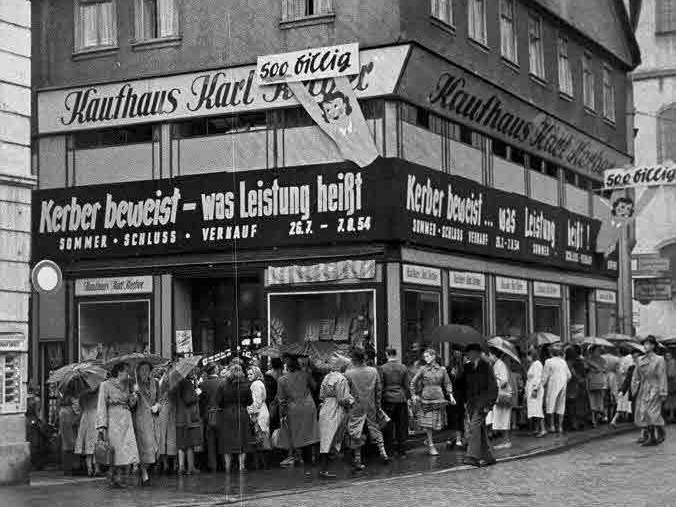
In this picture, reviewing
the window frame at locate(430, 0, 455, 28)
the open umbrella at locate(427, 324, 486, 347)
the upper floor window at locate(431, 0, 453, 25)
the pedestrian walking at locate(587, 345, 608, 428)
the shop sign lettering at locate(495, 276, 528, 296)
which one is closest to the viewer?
the open umbrella at locate(427, 324, 486, 347)

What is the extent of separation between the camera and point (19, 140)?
63.2ft

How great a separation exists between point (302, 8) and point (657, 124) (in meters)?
28.5

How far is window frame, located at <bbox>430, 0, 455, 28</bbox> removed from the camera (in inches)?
1065

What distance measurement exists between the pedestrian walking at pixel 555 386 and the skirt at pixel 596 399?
1.82 m

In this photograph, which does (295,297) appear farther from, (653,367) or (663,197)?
(663,197)

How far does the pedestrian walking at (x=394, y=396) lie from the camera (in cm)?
2197

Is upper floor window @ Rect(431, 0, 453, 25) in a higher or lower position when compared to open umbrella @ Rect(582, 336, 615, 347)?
higher

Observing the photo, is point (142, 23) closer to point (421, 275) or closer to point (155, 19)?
point (155, 19)

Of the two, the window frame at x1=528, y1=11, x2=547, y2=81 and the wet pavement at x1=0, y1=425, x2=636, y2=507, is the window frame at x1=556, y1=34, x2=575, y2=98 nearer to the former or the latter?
the window frame at x1=528, y1=11, x2=547, y2=81

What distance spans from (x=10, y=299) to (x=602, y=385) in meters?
14.0

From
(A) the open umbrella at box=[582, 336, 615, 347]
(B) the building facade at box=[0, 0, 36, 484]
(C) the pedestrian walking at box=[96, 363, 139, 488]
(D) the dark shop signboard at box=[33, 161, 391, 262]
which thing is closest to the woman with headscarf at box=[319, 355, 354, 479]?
(C) the pedestrian walking at box=[96, 363, 139, 488]

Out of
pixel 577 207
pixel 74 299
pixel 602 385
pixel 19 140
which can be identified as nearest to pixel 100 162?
pixel 74 299

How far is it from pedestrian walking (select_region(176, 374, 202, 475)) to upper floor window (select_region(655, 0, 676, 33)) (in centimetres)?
3673

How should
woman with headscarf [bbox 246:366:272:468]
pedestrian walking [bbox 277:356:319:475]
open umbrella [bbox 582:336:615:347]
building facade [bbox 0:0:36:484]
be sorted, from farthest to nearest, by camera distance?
open umbrella [bbox 582:336:615:347]
pedestrian walking [bbox 277:356:319:475]
woman with headscarf [bbox 246:366:272:468]
building facade [bbox 0:0:36:484]
